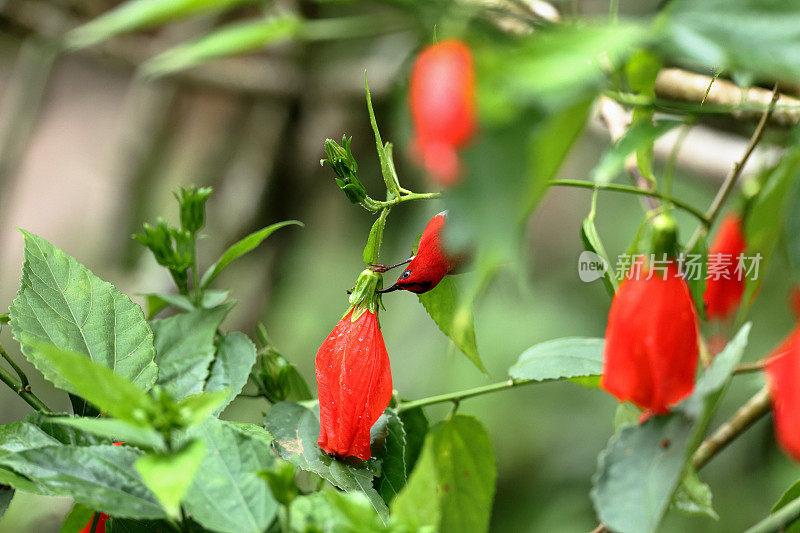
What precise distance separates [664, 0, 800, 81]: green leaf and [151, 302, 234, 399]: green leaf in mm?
306

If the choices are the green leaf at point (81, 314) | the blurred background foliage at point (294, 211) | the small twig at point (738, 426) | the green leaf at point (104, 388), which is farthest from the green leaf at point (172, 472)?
the blurred background foliage at point (294, 211)

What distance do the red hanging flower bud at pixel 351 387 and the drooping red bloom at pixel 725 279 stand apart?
21 cm

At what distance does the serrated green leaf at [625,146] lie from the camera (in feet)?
0.71

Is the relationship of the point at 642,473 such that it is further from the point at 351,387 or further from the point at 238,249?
the point at 238,249

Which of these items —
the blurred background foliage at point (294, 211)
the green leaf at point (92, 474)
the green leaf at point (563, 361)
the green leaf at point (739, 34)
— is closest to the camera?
the green leaf at point (739, 34)

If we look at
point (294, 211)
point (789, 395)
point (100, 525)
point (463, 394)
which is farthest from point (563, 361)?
point (294, 211)

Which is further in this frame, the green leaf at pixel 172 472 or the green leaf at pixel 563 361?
the green leaf at pixel 563 361

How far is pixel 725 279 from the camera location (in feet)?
1.51

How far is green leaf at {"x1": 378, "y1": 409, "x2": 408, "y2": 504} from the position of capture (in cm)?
38

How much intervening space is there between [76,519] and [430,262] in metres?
0.24

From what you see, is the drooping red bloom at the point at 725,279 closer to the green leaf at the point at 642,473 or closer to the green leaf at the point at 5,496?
the green leaf at the point at 642,473

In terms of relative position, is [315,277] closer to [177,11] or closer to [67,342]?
[67,342]

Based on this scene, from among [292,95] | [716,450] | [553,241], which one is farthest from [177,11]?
[553,241]

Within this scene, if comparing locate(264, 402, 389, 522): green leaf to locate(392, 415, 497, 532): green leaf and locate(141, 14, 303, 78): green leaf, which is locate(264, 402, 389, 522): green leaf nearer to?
locate(392, 415, 497, 532): green leaf
